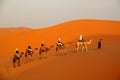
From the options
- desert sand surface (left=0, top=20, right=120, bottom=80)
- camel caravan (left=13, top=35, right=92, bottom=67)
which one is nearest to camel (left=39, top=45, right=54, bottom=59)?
camel caravan (left=13, top=35, right=92, bottom=67)

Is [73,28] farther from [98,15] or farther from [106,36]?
[98,15]

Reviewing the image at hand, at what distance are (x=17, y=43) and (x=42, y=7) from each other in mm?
1346

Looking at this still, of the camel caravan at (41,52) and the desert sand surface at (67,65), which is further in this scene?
the camel caravan at (41,52)


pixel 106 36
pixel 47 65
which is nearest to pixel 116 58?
pixel 47 65

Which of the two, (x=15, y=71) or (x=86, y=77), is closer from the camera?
(x=86, y=77)

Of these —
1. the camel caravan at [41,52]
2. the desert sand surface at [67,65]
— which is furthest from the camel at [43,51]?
the desert sand surface at [67,65]

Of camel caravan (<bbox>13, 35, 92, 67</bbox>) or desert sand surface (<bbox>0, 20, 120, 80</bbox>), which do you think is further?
camel caravan (<bbox>13, 35, 92, 67</bbox>)

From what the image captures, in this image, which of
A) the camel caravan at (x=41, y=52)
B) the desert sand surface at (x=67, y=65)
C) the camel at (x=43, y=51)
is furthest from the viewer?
the camel at (x=43, y=51)

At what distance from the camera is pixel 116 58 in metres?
5.62

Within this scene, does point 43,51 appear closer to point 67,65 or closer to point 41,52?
point 41,52

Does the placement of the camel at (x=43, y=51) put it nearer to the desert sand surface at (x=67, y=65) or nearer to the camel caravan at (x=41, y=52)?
the camel caravan at (x=41, y=52)

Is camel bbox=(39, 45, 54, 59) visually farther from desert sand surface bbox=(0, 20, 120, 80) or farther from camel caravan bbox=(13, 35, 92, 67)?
desert sand surface bbox=(0, 20, 120, 80)

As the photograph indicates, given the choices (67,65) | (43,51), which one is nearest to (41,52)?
(43,51)

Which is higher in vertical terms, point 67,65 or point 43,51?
point 43,51
